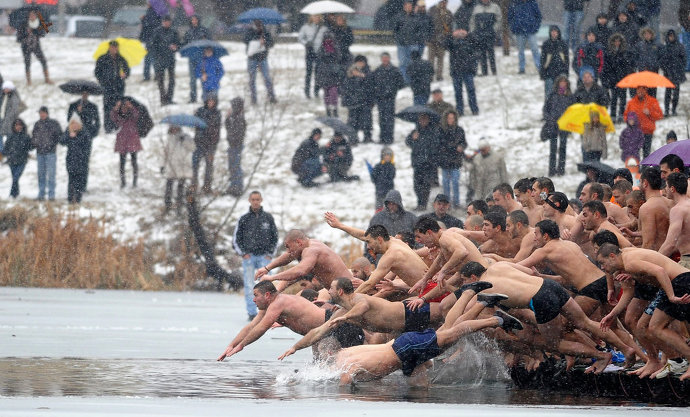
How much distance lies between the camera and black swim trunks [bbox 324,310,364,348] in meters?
14.8

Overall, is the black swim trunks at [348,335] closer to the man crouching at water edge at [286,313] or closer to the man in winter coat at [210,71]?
the man crouching at water edge at [286,313]

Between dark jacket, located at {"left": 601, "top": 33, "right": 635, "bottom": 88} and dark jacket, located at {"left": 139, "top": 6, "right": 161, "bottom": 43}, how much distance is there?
11.5 m

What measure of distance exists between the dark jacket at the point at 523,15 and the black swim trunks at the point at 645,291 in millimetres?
17855

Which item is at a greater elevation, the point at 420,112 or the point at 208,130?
Result: the point at 420,112

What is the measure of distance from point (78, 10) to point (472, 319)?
33137mm

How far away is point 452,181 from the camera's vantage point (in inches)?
1038

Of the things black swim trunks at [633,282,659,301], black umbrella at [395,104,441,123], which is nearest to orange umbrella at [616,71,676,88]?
black umbrella at [395,104,441,123]

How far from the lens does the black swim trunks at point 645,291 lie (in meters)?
12.1

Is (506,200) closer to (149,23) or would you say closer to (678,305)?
(678,305)

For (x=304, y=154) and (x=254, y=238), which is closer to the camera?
(x=254, y=238)

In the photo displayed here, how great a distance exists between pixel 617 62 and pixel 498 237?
12.5 meters

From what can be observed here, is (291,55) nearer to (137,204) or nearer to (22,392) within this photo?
(137,204)

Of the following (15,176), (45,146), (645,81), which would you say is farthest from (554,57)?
(15,176)

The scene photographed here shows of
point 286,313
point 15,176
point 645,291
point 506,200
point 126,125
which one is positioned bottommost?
point 15,176
